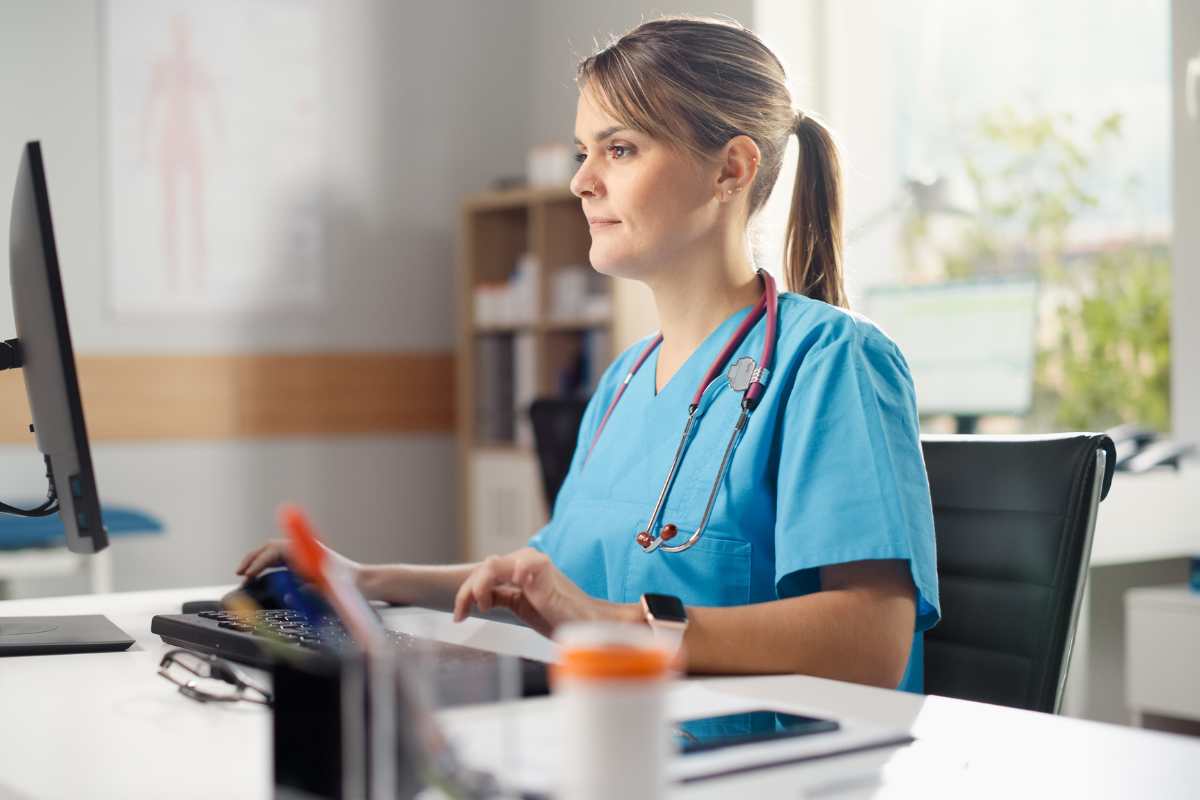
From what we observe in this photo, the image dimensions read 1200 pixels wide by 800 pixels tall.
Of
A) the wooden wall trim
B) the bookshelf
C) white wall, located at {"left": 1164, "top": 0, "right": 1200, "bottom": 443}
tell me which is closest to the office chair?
white wall, located at {"left": 1164, "top": 0, "right": 1200, "bottom": 443}

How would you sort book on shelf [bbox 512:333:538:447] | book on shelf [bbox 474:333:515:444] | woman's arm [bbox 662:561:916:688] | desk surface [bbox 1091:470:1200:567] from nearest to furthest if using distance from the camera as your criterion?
woman's arm [bbox 662:561:916:688] < desk surface [bbox 1091:470:1200:567] < book on shelf [bbox 512:333:538:447] < book on shelf [bbox 474:333:515:444]

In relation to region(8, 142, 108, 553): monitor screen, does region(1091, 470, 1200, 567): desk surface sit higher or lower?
lower

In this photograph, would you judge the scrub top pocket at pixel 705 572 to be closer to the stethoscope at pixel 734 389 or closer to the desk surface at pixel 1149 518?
the stethoscope at pixel 734 389

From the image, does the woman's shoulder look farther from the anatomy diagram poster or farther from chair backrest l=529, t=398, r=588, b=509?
the anatomy diagram poster

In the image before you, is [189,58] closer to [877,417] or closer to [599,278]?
[599,278]

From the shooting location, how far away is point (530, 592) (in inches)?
40.6

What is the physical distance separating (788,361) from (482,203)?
298 centimetres

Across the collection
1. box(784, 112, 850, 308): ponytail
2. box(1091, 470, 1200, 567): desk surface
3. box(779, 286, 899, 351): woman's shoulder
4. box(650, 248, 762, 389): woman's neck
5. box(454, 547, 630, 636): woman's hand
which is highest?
box(784, 112, 850, 308): ponytail

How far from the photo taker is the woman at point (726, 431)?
1.11m

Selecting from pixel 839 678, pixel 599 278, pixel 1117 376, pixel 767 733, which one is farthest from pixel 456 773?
pixel 599 278

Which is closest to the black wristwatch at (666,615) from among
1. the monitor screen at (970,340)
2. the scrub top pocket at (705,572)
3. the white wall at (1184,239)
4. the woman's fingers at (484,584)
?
the woman's fingers at (484,584)

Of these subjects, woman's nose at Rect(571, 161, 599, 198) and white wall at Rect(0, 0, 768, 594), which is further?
white wall at Rect(0, 0, 768, 594)

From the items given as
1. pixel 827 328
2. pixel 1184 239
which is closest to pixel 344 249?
pixel 1184 239

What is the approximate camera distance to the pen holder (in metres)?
0.57
